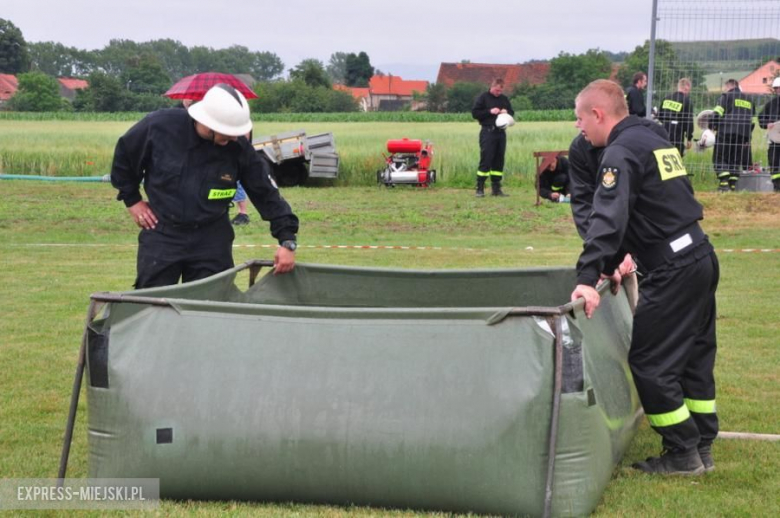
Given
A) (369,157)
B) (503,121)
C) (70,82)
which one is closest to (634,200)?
(503,121)

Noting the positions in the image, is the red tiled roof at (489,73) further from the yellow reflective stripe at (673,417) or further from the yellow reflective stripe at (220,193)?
the yellow reflective stripe at (673,417)

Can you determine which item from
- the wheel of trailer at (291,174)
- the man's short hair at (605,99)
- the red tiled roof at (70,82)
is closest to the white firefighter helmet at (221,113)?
the man's short hair at (605,99)

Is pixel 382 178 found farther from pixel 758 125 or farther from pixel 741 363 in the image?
pixel 741 363

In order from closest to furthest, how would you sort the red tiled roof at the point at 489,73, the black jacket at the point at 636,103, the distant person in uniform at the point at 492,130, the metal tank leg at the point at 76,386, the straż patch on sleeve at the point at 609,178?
1. the metal tank leg at the point at 76,386
2. the straż patch on sleeve at the point at 609,178
3. the black jacket at the point at 636,103
4. the distant person in uniform at the point at 492,130
5. the red tiled roof at the point at 489,73

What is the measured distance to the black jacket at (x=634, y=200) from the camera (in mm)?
4637

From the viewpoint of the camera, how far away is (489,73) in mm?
88812

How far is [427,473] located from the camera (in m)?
4.34

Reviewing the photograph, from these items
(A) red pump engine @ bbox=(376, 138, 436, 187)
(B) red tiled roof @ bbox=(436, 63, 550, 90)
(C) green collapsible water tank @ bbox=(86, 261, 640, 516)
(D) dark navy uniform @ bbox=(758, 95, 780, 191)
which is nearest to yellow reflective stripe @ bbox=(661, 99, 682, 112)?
(D) dark navy uniform @ bbox=(758, 95, 780, 191)

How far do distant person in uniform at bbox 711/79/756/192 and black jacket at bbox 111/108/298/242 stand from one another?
13.3 m

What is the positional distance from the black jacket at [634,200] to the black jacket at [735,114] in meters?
13.1

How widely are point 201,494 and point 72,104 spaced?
65.3 metres

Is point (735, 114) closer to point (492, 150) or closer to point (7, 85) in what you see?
point (492, 150)

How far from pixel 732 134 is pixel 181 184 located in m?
13.8

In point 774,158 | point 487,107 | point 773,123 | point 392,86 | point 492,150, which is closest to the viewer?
point 773,123
